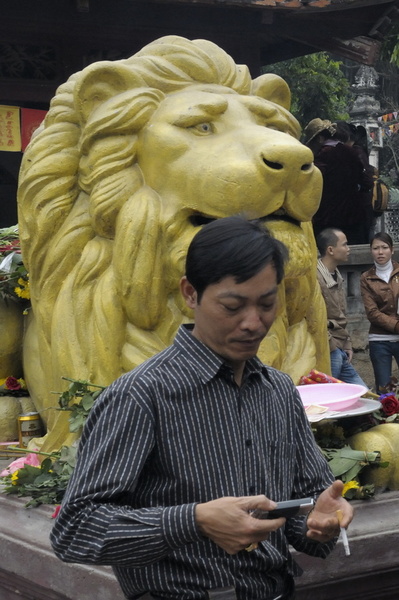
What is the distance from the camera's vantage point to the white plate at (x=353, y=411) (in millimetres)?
3633

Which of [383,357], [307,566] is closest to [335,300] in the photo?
[383,357]

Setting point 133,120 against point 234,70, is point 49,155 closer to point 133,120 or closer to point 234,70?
point 133,120

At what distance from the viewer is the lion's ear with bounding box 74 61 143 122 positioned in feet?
13.1

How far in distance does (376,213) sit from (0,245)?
19.5ft

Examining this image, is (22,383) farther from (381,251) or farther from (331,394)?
(381,251)

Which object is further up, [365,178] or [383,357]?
[365,178]

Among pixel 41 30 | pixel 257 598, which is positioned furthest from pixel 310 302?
pixel 41 30

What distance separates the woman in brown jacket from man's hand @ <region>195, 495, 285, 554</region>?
19.9 feet

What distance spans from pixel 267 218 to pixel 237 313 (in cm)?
169

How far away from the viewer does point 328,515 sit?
2174 mm

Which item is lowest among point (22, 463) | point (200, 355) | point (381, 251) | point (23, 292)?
point (381, 251)

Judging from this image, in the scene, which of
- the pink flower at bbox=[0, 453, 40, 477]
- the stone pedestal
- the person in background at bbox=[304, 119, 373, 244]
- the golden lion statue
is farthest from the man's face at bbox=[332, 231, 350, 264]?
the stone pedestal

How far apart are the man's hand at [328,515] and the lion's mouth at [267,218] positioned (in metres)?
1.83

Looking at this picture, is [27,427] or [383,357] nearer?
[27,427]
